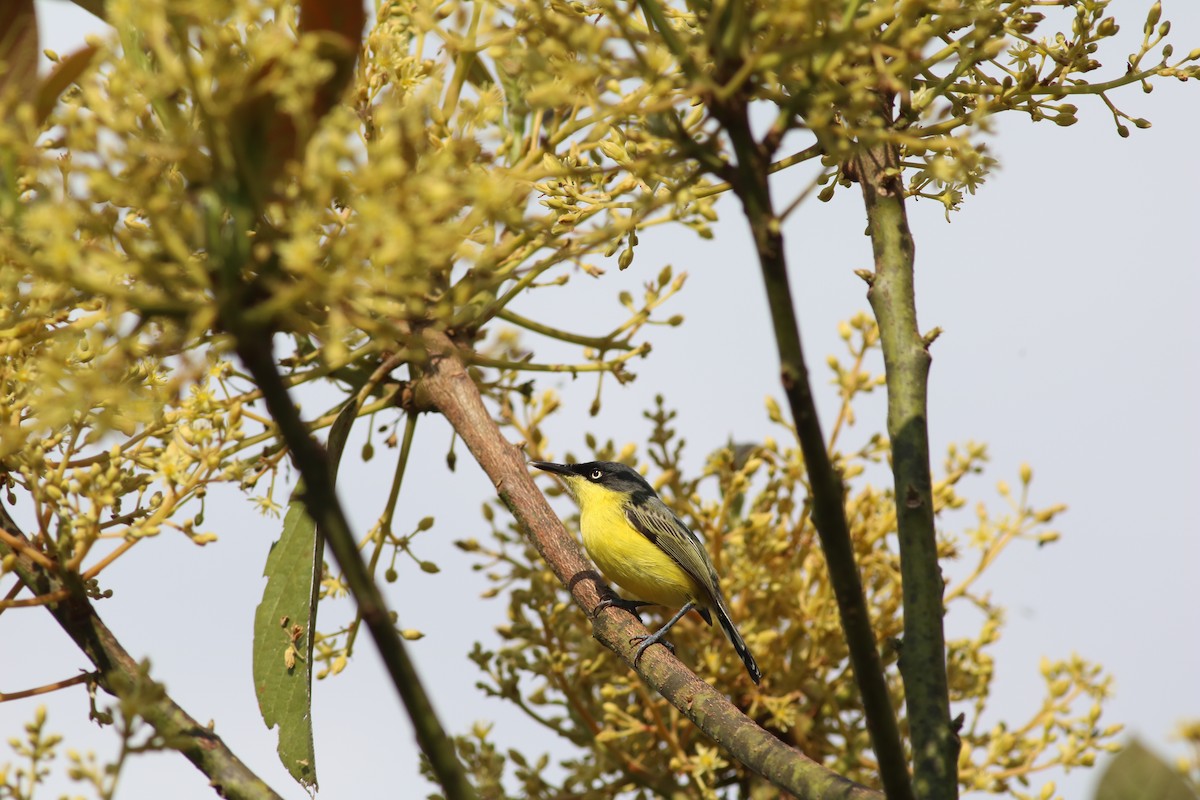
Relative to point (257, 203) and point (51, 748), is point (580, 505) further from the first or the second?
point (257, 203)

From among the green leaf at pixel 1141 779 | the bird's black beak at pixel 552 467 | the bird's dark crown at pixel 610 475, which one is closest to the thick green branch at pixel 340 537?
the green leaf at pixel 1141 779

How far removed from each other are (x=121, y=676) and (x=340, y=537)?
80 centimetres

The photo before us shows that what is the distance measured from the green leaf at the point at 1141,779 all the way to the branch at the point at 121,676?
1132mm

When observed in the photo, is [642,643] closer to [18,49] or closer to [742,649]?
[742,649]

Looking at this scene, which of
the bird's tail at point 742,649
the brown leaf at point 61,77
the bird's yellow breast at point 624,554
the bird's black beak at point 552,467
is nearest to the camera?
the brown leaf at point 61,77

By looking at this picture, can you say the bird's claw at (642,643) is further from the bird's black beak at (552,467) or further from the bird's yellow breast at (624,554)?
the bird's yellow breast at (624,554)

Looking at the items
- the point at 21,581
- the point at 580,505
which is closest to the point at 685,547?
the point at 580,505

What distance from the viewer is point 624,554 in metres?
5.61

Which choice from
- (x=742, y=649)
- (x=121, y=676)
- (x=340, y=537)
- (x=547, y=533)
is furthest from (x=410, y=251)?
(x=742, y=649)

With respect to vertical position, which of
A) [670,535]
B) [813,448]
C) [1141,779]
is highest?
[670,535]

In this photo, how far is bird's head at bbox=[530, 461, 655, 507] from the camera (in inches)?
202

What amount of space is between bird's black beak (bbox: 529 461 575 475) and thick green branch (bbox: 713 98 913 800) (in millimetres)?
2781

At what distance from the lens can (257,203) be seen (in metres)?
1.27

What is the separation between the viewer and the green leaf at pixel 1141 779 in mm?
1479
